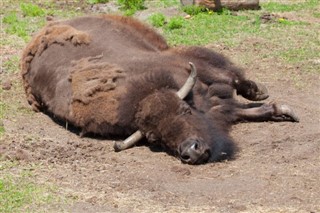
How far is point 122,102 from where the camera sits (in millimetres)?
8039

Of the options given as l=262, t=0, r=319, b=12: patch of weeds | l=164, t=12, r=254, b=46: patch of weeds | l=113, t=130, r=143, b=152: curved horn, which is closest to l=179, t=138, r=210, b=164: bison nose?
l=113, t=130, r=143, b=152: curved horn

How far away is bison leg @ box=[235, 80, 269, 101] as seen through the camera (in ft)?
30.9

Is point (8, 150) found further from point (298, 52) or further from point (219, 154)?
point (298, 52)

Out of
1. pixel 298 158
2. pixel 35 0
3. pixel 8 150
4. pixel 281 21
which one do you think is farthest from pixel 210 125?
pixel 35 0

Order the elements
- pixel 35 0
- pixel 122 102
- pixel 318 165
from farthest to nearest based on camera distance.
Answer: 1. pixel 35 0
2. pixel 122 102
3. pixel 318 165

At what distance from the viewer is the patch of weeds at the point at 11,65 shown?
10961 mm

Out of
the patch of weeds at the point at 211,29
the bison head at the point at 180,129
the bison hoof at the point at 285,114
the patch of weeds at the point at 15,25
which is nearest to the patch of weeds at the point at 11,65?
the patch of weeds at the point at 15,25

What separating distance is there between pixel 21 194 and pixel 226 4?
800 cm

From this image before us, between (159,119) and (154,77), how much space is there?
60 cm

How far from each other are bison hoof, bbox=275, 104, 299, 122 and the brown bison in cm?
1

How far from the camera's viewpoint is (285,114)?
8766 millimetres

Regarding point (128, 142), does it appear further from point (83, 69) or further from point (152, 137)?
point (83, 69)

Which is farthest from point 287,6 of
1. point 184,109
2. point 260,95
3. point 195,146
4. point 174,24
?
point 195,146

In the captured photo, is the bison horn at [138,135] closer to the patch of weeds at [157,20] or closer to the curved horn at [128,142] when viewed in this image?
the curved horn at [128,142]
